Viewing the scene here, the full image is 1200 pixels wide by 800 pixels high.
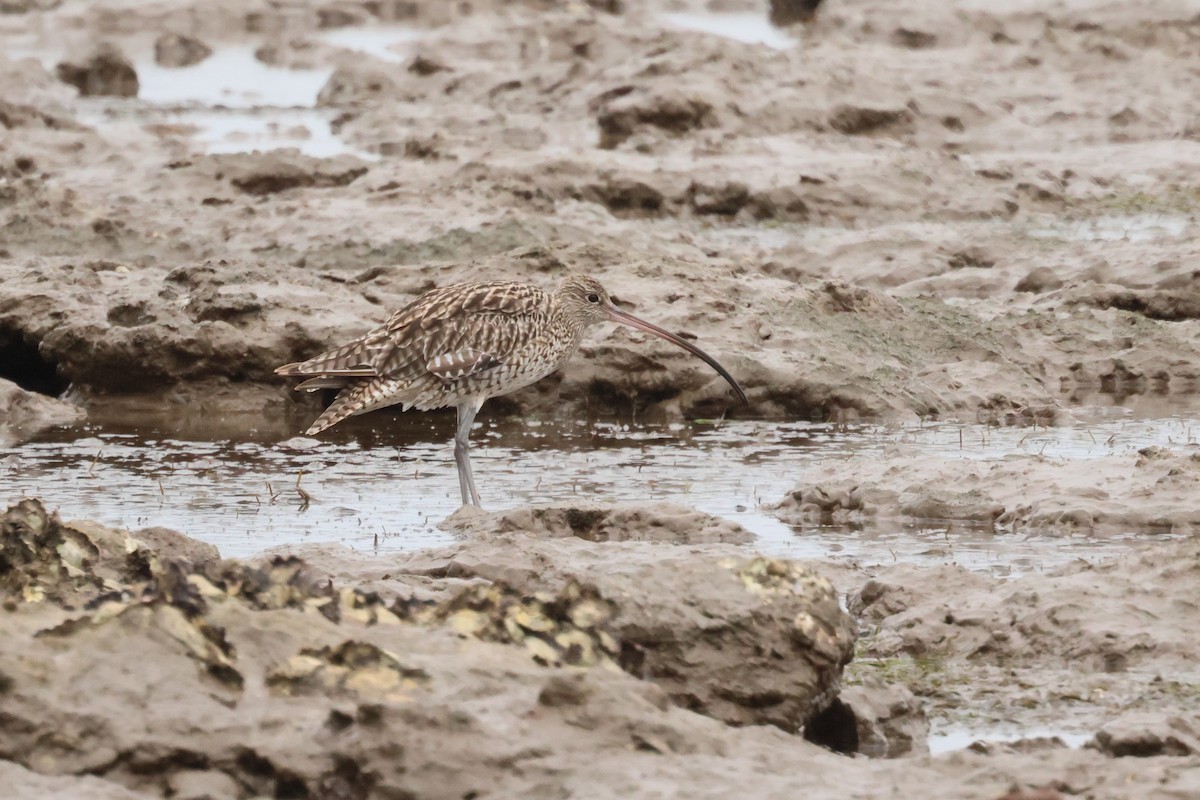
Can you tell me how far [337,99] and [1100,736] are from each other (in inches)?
869

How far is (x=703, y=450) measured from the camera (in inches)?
454

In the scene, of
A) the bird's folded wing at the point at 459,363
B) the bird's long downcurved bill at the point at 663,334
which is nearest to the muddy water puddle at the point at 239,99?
the bird's long downcurved bill at the point at 663,334

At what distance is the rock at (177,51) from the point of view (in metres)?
31.4

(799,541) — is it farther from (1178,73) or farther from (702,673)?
(1178,73)

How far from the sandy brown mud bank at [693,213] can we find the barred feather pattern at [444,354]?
1861 mm

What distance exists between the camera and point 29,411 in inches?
485

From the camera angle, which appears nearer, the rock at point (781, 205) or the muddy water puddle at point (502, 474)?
the muddy water puddle at point (502, 474)

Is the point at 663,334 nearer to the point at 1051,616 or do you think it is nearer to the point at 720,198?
the point at 1051,616

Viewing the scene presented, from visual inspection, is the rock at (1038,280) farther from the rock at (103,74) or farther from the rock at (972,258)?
the rock at (103,74)

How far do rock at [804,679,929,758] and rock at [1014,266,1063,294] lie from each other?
9006 millimetres

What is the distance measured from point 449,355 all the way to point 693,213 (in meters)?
8.05

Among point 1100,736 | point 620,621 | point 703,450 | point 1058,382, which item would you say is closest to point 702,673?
point 620,621

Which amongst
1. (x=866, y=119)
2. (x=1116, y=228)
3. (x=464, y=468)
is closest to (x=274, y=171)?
(x=866, y=119)

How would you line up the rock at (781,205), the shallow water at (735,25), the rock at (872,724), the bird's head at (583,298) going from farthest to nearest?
the shallow water at (735,25) < the rock at (781,205) < the bird's head at (583,298) < the rock at (872,724)
